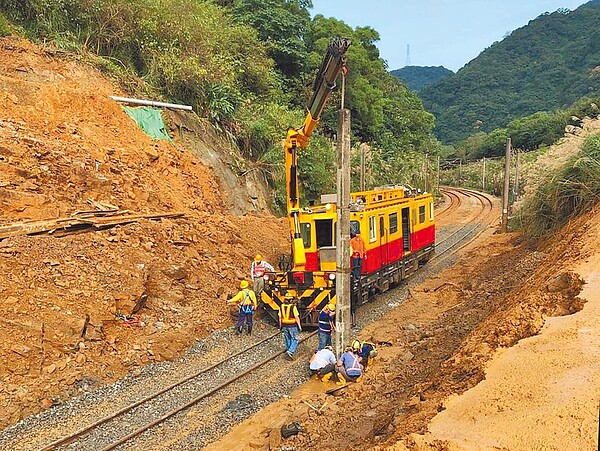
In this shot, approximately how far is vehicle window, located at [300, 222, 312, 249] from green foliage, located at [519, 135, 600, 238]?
7.21m

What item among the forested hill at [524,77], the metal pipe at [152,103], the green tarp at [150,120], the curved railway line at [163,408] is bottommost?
the curved railway line at [163,408]

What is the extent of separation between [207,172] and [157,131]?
2.22 meters

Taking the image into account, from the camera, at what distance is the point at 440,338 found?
11.0m

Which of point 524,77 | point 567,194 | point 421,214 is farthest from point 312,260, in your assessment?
point 524,77

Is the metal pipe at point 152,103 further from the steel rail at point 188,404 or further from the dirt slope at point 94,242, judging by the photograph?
the steel rail at point 188,404

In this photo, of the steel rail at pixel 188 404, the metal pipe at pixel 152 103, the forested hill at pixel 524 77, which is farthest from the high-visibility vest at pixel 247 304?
the forested hill at pixel 524 77

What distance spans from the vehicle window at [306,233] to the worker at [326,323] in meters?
2.79

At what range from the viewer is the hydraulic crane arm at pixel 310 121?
397 inches

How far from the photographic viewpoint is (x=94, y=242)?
12328 millimetres

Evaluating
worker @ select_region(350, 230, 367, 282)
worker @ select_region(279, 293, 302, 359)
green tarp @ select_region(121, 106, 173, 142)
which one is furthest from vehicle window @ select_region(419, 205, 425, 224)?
green tarp @ select_region(121, 106, 173, 142)

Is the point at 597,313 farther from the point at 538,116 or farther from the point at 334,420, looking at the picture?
the point at 538,116

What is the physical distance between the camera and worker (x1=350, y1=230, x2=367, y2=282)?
13.2 meters

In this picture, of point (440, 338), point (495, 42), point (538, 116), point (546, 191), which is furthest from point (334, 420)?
point (495, 42)

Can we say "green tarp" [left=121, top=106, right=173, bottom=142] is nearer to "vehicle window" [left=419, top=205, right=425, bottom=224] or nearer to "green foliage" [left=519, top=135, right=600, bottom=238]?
"vehicle window" [left=419, top=205, right=425, bottom=224]
